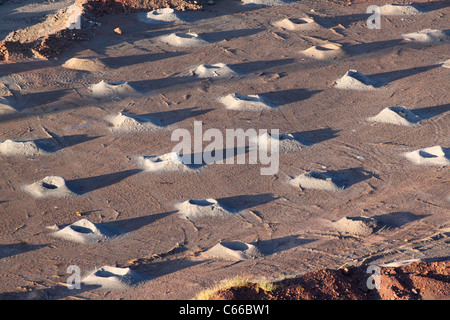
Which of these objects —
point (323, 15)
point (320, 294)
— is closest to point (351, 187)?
point (320, 294)

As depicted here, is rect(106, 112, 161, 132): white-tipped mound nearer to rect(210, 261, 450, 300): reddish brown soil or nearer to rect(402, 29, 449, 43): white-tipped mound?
rect(210, 261, 450, 300): reddish brown soil

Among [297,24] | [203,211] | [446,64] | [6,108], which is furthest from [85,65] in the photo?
[446,64]

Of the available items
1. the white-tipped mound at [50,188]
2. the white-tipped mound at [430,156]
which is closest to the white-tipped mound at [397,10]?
the white-tipped mound at [430,156]


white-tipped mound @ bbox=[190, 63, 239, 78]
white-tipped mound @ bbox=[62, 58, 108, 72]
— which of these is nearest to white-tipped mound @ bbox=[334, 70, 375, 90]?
white-tipped mound @ bbox=[190, 63, 239, 78]

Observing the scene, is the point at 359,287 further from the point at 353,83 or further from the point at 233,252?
the point at 353,83

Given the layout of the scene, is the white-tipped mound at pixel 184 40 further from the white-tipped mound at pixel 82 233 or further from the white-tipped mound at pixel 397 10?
the white-tipped mound at pixel 82 233

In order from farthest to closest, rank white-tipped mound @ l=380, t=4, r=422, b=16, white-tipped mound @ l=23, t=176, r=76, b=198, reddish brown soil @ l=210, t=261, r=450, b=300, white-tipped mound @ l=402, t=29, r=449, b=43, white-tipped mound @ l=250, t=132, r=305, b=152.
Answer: white-tipped mound @ l=380, t=4, r=422, b=16, white-tipped mound @ l=402, t=29, r=449, b=43, white-tipped mound @ l=250, t=132, r=305, b=152, white-tipped mound @ l=23, t=176, r=76, b=198, reddish brown soil @ l=210, t=261, r=450, b=300
